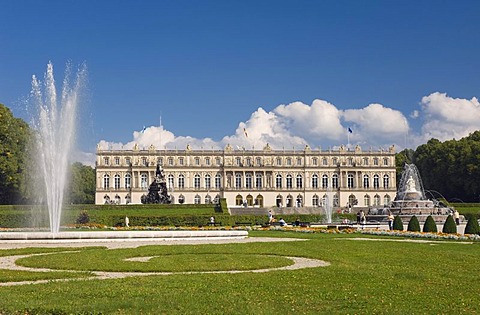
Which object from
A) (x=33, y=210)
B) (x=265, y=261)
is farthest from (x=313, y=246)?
(x=33, y=210)

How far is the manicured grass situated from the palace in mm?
79243

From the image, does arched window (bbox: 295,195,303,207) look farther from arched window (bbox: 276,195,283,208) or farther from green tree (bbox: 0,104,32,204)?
green tree (bbox: 0,104,32,204)

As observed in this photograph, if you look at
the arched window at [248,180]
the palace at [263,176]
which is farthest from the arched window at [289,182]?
the arched window at [248,180]

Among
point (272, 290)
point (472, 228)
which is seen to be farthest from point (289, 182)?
point (272, 290)

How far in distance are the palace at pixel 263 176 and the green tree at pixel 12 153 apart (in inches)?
1500

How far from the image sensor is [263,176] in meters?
96.4

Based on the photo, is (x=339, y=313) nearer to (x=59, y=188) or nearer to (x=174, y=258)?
(x=174, y=258)

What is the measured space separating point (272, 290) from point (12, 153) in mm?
46638

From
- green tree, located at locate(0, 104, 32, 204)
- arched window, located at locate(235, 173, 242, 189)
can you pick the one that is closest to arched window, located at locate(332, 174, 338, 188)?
arched window, located at locate(235, 173, 242, 189)

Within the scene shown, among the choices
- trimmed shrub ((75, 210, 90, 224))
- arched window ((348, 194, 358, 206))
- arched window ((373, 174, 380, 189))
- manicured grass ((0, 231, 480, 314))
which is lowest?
manicured grass ((0, 231, 480, 314))

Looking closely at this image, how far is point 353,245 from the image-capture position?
2042cm

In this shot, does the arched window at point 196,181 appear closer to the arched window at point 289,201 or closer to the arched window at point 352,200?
the arched window at point 289,201

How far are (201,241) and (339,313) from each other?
602 inches

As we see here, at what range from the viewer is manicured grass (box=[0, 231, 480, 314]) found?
8.81 meters
